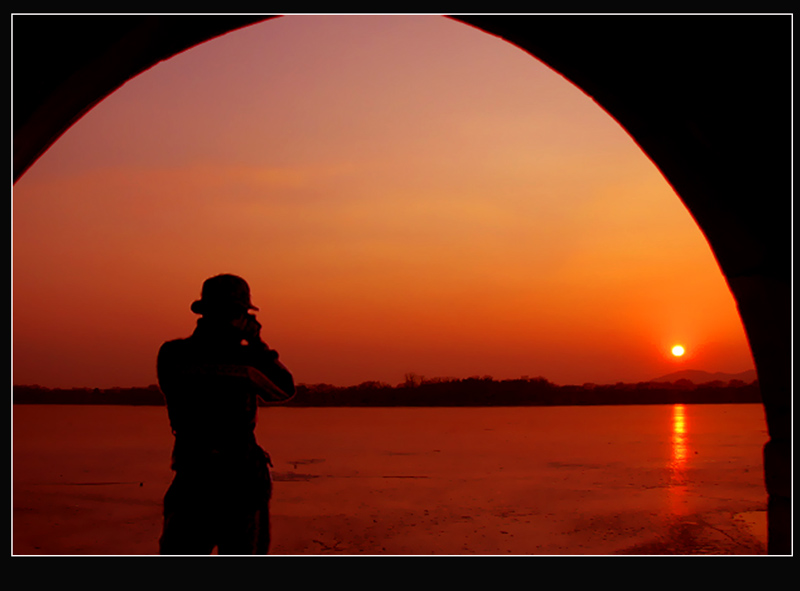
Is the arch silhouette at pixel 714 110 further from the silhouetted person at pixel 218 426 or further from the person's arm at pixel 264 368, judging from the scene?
the person's arm at pixel 264 368

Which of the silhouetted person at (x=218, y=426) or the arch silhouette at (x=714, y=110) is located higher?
the arch silhouette at (x=714, y=110)

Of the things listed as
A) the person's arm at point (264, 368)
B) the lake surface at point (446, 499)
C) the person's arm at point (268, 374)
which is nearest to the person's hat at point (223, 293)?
the person's arm at point (264, 368)

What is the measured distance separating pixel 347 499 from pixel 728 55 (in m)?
10.4

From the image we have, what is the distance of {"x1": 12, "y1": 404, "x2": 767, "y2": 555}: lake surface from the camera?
935cm

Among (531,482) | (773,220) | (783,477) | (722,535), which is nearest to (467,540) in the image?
(722,535)

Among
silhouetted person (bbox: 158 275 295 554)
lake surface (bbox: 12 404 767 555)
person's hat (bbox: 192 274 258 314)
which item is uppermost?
person's hat (bbox: 192 274 258 314)

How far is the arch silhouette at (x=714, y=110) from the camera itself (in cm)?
298

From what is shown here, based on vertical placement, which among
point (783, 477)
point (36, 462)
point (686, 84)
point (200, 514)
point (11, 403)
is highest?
point (686, 84)

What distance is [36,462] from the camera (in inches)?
679

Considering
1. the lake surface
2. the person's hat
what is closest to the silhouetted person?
the person's hat

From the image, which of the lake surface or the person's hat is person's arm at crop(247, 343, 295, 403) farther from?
the lake surface

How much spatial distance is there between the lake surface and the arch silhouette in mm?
6328

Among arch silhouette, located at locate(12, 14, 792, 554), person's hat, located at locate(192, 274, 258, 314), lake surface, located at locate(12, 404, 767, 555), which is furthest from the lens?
lake surface, located at locate(12, 404, 767, 555)

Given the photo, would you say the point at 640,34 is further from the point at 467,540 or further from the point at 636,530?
the point at 636,530
